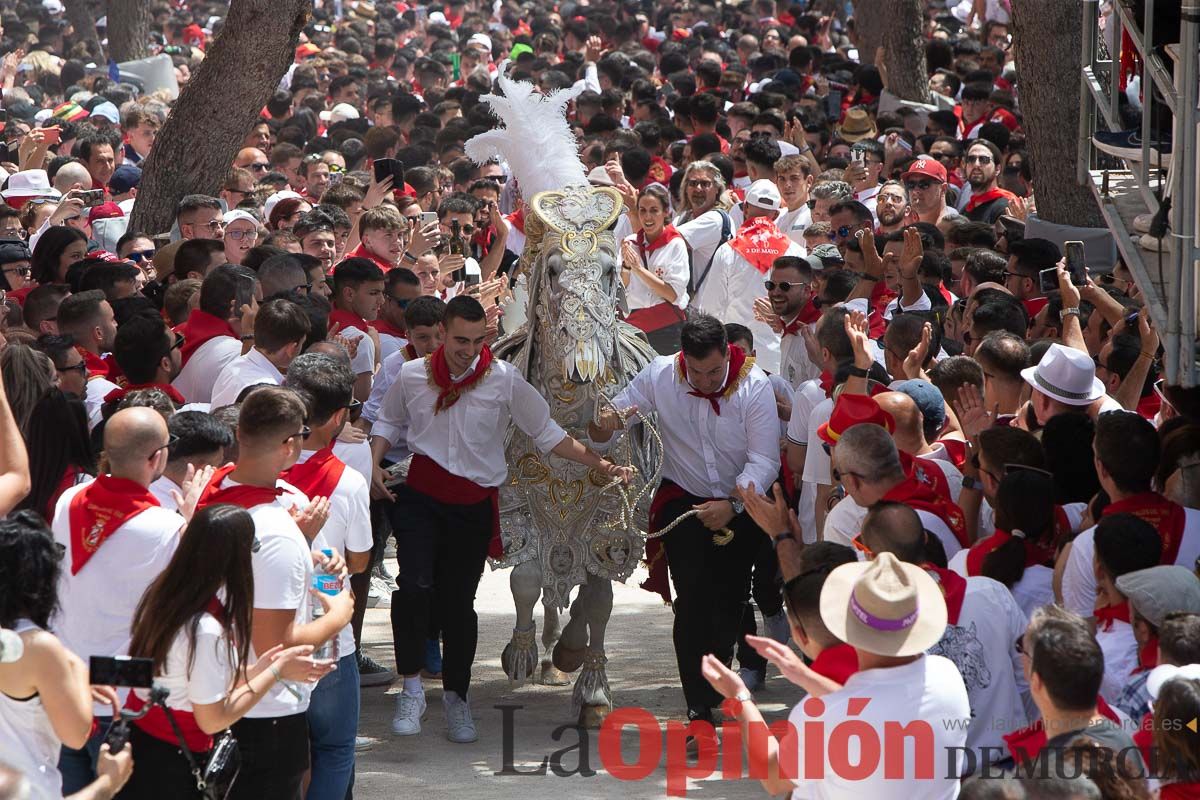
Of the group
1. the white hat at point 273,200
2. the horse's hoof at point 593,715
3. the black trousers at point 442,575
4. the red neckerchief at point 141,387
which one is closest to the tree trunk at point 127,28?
→ the white hat at point 273,200

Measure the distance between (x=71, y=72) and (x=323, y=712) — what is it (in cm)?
2010

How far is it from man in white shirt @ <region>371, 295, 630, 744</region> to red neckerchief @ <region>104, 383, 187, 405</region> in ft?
3.07

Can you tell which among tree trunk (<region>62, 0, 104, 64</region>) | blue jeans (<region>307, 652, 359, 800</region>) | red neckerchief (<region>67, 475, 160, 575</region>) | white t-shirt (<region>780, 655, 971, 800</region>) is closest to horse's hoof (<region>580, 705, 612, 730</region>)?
blue jeans (<region>307, 652, 359, 800</region>)

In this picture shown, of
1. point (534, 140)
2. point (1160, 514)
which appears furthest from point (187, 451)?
point (1160, 514)

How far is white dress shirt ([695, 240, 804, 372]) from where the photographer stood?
Answer: 10.5 metres

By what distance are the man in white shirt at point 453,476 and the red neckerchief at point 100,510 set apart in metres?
2.53

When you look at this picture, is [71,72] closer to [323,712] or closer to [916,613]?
[323,712]

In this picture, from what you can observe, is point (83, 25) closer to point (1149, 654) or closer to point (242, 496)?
point (242, 496)

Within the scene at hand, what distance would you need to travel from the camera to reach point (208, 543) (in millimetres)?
4535

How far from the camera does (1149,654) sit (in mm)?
4688

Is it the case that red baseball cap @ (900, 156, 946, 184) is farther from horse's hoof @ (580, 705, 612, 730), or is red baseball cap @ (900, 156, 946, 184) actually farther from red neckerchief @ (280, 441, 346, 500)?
red neckerchief @ (280, 441, 346, 500)

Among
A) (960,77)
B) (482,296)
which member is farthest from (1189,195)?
(960,77)

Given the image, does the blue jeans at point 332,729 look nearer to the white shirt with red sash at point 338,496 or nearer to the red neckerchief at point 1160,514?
the white shirt with red sash at point 338,496

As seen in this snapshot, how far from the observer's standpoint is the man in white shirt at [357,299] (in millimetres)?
8578
